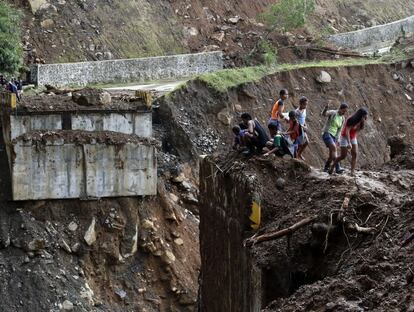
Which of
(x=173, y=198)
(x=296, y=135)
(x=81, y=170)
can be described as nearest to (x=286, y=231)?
(x=296, y=135)

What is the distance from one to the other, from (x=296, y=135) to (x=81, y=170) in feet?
38.0

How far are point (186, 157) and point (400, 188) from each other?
1626 cm

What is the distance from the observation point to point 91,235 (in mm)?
27172

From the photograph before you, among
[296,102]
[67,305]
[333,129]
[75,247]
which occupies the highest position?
[296,102]

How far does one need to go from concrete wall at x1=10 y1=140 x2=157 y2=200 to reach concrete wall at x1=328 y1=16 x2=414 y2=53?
67.9 feet

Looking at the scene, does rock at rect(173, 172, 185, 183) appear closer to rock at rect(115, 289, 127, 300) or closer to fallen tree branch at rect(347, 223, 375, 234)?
rock at rect(115, 289, 127, 300)

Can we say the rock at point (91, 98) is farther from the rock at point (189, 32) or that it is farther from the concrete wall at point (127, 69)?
the rock at point (189, 32)

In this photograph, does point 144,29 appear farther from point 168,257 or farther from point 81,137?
point 168,257

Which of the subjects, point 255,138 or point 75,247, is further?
point 75,247

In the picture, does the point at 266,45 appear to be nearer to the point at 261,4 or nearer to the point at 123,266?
the point at 261,4

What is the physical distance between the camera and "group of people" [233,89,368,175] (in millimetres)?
16219

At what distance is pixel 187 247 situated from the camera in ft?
93.6

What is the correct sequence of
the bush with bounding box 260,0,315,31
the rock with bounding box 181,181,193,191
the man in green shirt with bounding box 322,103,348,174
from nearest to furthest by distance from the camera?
the man in green shirt with bounding box 322,103,348,174, the rock with bounding box 181,181,193,191, the bush with bounding box 260,0,315,31

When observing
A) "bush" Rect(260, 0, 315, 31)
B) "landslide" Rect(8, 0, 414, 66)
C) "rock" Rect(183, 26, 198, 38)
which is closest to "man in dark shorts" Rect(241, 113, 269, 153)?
"landslide" Rect(8, 0, 414, 66)
